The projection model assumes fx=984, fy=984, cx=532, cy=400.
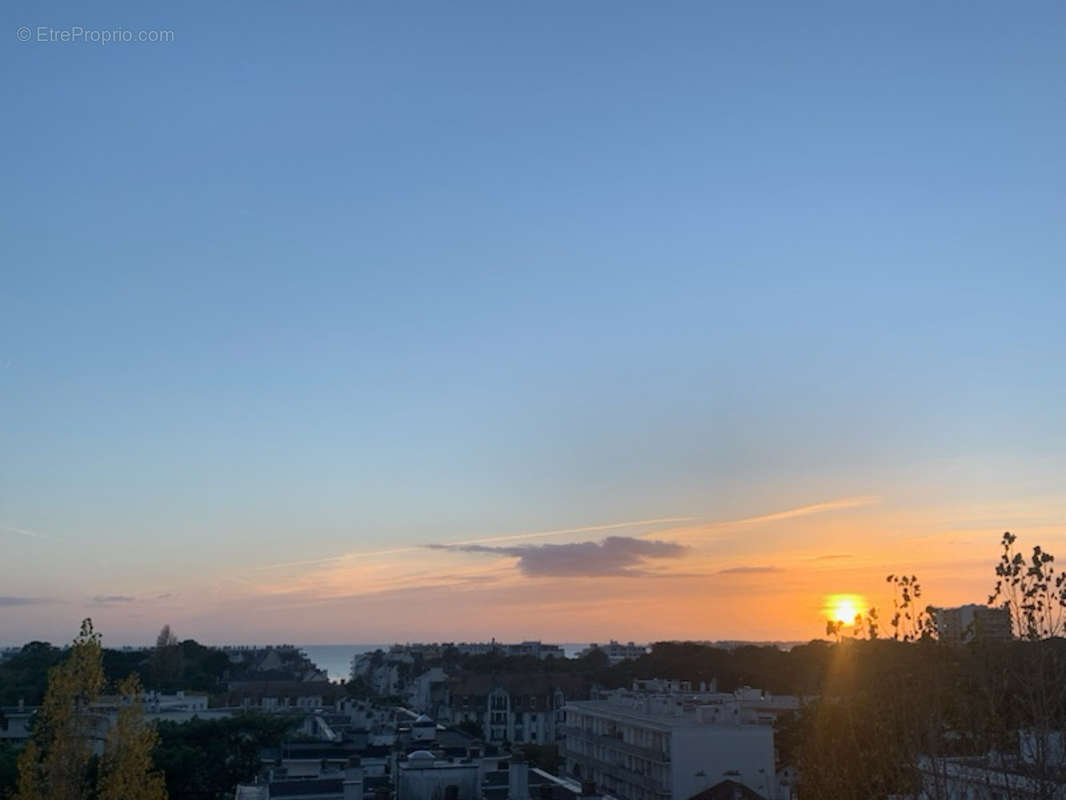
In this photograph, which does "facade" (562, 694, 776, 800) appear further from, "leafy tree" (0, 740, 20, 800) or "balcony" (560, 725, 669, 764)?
"leafy tree" (0, 740, 20, 800)

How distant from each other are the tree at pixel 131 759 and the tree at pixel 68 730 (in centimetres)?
80

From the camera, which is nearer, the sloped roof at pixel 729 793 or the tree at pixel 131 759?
the tree at pixel 131 759

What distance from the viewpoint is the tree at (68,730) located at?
26734 millimetres

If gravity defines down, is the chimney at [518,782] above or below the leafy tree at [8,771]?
above

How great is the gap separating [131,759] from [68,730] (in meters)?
1.93

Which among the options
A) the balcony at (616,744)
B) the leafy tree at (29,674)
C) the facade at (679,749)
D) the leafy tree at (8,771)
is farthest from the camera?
the leafy tree at (29,674)

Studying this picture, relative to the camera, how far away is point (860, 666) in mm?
18484

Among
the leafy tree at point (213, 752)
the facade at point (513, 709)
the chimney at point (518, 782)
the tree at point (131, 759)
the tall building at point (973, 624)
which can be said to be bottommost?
the facade at point (513, 709)

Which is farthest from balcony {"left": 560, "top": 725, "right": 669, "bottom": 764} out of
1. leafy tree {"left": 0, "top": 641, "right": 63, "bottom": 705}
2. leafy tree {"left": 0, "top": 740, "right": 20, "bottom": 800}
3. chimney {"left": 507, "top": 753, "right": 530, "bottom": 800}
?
leafy tree {"left": 0, "top": 641, "right": 63, "bottom": 705}

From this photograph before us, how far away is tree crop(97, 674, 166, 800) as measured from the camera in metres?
→ 26.9

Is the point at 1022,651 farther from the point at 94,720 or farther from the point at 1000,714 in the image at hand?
the point at 94,720

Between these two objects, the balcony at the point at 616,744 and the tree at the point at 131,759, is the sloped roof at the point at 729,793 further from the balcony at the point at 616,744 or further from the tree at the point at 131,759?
the tree at the point at 131,759

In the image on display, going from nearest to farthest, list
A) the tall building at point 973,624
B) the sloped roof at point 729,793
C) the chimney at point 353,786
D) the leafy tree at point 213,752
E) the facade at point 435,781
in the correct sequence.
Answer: the tall building at point 973,624, the chimney at point 353,786, the facade at point 435,781, the sloped roof at point 729,793, the leafy tree at point 213,752

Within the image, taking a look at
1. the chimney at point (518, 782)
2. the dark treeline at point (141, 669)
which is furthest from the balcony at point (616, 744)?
the dark treeline at point (141, 669)
